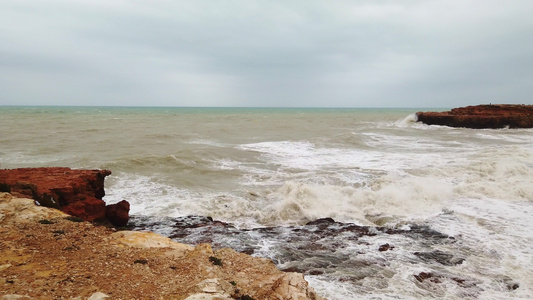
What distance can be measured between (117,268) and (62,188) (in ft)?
13.8

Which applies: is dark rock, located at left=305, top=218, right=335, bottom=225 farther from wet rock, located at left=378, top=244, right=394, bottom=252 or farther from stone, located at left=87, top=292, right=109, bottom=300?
stone, located at left=87, top=292, right=109, bottom=300

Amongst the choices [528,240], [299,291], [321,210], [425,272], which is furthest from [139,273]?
[528,240]

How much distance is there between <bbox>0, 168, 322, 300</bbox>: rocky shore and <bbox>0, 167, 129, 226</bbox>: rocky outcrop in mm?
1226

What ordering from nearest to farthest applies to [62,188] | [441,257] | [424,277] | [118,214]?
[424,277] → [441,257] → [62,188] → [118,214]

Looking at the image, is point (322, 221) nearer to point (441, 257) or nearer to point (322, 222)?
point (322, 222)

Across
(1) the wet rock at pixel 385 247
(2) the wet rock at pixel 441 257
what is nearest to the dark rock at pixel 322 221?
(1) the wet rock at pixel 385 247

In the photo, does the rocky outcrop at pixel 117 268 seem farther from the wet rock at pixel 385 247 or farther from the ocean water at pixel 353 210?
the wet rock at pixel 385 247

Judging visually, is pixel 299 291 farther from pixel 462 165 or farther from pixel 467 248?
pixel 462 165

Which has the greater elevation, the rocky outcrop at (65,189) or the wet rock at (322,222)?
the rocky outcrop at (65,189)

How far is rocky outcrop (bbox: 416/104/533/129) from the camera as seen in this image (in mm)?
37500

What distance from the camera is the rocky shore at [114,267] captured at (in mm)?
3752

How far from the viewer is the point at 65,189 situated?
7477mm

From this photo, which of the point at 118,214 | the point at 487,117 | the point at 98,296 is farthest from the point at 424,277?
the point at 487,117

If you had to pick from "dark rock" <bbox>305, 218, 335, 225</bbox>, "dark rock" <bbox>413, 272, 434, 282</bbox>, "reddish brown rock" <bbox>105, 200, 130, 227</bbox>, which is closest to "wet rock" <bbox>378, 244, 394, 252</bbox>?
"dark rock" <bbox>413, 272, 434, 282</bbox>
